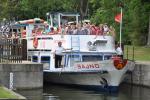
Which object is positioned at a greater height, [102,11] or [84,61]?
[102,11]

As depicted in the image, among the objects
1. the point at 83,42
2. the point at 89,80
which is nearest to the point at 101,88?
the point at 89,80

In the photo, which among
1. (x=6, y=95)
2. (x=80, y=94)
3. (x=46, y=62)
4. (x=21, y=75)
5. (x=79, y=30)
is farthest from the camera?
(x=46, y=62)

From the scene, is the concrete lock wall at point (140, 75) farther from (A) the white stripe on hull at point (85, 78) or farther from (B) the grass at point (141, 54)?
(B) the grass at point (141, 54)

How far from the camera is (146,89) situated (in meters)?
34.8

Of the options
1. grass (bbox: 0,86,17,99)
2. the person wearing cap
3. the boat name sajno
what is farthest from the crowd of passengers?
grass (bbox: 0,86,17,99)

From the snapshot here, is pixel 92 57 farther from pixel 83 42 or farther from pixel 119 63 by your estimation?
pixel 119 63

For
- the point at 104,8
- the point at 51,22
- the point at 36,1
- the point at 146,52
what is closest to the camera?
the point at 51,22

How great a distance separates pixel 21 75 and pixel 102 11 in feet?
94.2

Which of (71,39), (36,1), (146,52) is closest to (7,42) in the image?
(71,39)

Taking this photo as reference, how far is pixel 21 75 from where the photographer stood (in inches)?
1287

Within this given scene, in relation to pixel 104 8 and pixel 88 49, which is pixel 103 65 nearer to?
pixel 88 49

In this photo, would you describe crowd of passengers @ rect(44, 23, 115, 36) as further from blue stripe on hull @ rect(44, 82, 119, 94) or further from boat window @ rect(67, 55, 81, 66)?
blue stripe on hull @ rect(44, 82, 119, 94)

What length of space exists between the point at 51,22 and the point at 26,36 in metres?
1.93

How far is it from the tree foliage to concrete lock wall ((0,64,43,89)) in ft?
61.8
